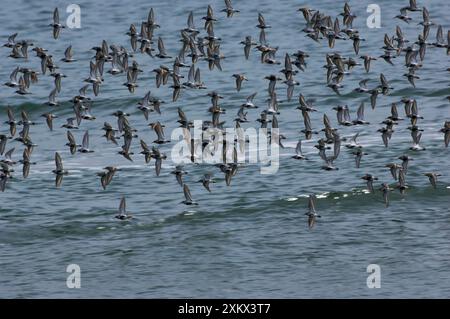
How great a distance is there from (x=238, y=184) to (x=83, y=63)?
1797 cm

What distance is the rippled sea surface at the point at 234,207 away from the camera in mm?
45562

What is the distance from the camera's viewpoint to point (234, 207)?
53.5m

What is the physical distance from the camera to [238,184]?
185ft

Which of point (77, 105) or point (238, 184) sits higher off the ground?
point (77, 105)

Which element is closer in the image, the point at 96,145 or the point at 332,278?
the point at 332,278

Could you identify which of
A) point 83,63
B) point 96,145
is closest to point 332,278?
point 96,145

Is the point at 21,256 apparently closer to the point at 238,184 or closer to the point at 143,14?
the point at 238,184

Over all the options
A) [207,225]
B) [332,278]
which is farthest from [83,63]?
[332,278]

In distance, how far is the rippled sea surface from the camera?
45562mm

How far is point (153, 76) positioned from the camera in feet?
226

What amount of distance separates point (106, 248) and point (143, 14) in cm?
3096
